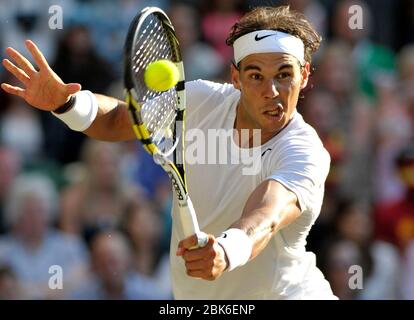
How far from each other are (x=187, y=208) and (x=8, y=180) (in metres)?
4.23

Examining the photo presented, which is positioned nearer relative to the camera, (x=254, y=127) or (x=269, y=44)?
(x=269, y=44)

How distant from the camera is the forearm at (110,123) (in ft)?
18.5

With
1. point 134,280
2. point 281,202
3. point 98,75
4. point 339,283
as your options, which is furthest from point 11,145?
point 281,202

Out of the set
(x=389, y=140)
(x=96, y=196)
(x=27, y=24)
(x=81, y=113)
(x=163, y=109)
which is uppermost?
(x=27, y=24)

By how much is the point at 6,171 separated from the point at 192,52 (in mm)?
1891

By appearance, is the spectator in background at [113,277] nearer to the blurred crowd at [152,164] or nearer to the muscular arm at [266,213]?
the blurred crowd at [152,164]

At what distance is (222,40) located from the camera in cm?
941

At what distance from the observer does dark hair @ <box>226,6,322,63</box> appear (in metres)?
5.44

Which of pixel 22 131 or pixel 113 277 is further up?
pixel 22 131

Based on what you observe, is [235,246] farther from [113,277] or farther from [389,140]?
[389,140]

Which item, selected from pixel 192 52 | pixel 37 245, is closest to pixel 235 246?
pixel 37 245

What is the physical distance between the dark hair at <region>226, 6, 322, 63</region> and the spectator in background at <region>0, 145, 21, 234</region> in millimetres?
3422

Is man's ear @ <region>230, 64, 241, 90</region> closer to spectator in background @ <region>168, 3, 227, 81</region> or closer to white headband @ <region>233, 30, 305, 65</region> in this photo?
white headband @ <region>233, 30, 305, 65</region>

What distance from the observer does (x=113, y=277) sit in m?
8.00
